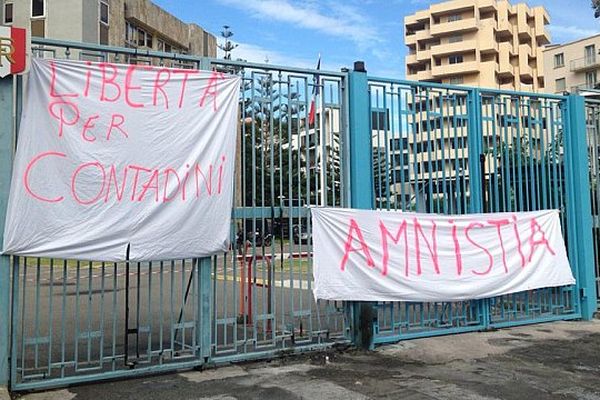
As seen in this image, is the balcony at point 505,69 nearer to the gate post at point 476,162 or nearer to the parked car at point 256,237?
the gate post at point 476,162

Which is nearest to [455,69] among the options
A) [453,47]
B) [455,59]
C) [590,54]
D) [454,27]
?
[455,59]

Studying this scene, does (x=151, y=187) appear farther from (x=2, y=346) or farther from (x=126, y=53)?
(x=2, y=346)

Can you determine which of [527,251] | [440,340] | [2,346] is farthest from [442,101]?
[2,346]

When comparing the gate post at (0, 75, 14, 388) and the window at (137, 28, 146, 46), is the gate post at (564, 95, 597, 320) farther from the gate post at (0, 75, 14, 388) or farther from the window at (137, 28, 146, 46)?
the window at (137, 28, 146, 46)

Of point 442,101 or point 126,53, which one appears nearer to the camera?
point 126,53

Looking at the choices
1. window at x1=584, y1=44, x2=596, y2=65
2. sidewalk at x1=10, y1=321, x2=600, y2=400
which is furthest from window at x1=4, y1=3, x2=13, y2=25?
window at x1=584, y1=44, x2=596, y2=65

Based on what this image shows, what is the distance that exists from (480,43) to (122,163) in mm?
71376

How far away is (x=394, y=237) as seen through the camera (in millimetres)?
6789

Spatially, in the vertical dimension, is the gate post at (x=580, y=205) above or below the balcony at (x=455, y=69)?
below

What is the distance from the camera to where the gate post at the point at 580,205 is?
8.44 metres

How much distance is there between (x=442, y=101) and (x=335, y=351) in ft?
11.8

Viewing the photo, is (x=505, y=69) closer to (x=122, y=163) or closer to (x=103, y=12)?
(x=103, y=12)

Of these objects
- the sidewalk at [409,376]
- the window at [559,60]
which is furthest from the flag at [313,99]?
the window at [559,60]

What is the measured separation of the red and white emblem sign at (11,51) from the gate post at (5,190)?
125 mm
